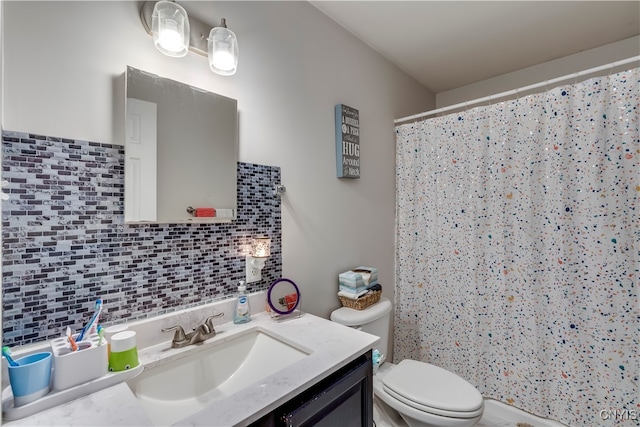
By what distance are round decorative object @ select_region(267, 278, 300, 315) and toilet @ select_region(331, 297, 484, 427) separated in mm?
363

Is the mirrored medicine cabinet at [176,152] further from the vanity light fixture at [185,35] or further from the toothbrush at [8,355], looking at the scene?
the toothbrush at [8,355]

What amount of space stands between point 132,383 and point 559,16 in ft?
9.18

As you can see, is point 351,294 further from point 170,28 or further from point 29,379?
point 170,28

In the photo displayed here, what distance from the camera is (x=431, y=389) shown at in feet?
4.79

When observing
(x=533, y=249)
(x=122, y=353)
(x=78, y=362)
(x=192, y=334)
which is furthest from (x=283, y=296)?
(x=533, y=249)

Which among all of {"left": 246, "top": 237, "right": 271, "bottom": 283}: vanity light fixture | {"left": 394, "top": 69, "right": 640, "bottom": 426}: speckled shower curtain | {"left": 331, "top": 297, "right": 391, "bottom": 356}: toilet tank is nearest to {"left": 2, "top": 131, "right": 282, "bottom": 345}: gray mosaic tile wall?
{"left": 246, "top": 237, "right": 271, "bottom": 283}: vanity light fixture

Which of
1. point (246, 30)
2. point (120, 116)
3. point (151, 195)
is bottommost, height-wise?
point (151, 195)

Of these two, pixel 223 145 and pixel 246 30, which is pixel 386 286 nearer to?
pixel 223 145

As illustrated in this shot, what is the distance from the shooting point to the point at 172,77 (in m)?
1.15

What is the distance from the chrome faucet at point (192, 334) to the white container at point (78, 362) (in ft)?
0.76

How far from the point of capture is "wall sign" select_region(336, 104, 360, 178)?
182 cm

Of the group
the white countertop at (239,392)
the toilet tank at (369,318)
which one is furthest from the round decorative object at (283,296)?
the toilet tank at (369,318)

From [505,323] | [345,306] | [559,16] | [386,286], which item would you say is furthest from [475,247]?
[559,16]

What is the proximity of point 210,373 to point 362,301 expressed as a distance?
2.98 ft
